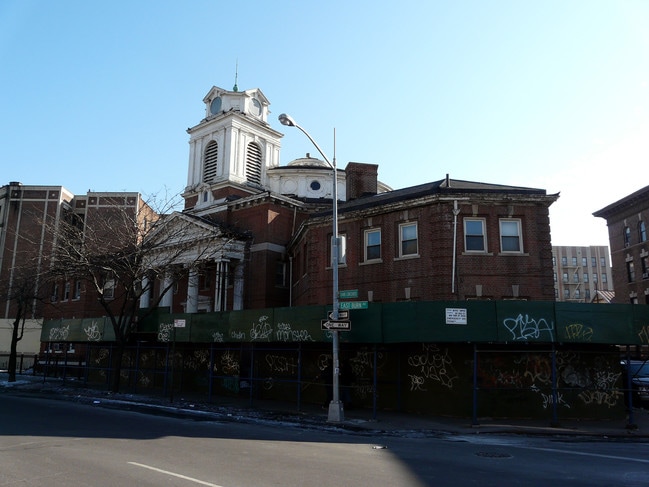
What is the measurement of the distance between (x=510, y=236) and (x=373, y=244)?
19.7 ft

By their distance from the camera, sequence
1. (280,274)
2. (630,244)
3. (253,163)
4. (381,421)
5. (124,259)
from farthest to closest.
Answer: (630,244) → (253,163) → (280,274) → (124,259) → (381,421)

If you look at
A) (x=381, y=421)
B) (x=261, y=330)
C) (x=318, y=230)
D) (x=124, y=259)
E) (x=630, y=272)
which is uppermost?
(x=630, y=272)

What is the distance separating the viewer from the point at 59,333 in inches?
1168

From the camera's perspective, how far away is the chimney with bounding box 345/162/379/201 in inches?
1294

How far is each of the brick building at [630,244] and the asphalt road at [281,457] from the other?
4234 cm

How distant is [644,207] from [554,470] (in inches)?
1893

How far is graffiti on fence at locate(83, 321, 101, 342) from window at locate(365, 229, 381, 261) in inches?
567

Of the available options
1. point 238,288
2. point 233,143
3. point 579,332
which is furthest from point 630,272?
point 579,332

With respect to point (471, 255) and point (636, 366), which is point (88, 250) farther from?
point (636, 366)

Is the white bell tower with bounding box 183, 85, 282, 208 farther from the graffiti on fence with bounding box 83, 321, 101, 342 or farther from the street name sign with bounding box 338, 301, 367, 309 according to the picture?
the street name sign with bounding box 338, 301, 367, 309

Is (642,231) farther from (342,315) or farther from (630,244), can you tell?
(342,315)

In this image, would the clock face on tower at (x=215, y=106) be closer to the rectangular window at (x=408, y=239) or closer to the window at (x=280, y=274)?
the window at (x=280, y=274)

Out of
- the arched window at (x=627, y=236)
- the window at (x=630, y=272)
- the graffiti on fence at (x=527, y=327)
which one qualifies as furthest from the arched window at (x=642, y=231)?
the graffiti on fence at (x=527, y=327)

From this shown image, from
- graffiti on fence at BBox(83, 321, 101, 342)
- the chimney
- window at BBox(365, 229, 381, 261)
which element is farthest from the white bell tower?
window at BBox(365, 229, 381, 261)
